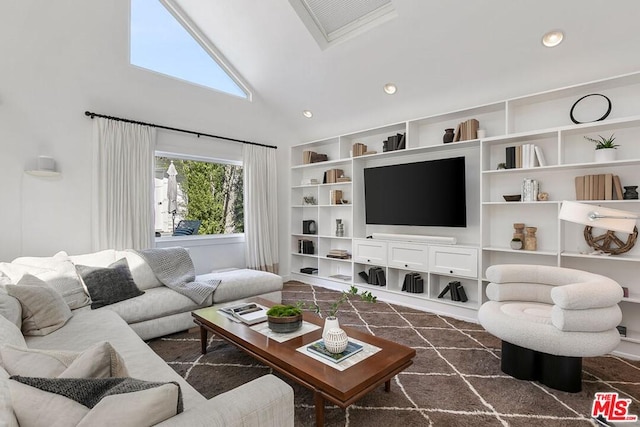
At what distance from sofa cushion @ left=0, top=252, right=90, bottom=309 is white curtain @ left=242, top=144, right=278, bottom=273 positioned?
7.93ft

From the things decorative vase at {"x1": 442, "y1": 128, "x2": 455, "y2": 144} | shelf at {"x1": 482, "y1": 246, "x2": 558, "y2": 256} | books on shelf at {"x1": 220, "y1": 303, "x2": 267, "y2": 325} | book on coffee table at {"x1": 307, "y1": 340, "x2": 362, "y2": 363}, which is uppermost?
decorative vase at {"x1": 442, "y1": 128, "x2": 455, "y2": 144}

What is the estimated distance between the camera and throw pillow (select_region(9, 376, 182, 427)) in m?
0.87

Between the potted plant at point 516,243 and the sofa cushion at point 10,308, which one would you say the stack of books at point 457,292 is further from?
the sofa cushion at point 10,308

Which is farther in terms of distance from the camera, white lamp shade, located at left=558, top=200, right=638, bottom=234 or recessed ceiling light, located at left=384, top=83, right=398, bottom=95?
recessed ceiling light, located at left=384, top=83, right=398, bottom=95

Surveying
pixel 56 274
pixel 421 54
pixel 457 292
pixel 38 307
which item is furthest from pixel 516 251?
pixel 56 274

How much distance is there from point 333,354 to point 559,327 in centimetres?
148

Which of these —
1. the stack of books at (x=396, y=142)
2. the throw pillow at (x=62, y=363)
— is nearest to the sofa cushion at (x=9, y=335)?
the throw pillow at (x=62, y=363)

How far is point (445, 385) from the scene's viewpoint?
2268 mm

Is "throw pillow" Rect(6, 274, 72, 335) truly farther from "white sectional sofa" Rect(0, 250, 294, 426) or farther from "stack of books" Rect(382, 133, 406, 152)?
"stack of books" Rect(382, 133, 406, 152)

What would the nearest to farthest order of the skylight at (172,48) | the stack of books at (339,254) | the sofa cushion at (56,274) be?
the sofa cushion at (56,274) < the skylight at (172,48) < the stack of books at (339,254)

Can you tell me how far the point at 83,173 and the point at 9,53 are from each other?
1267mm

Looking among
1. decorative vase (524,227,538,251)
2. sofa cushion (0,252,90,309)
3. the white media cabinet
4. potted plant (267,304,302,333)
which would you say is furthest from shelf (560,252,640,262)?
sofa cushion (0,252,90,309)

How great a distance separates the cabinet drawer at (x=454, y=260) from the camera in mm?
3592

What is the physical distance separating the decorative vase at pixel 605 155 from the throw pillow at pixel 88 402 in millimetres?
3635
